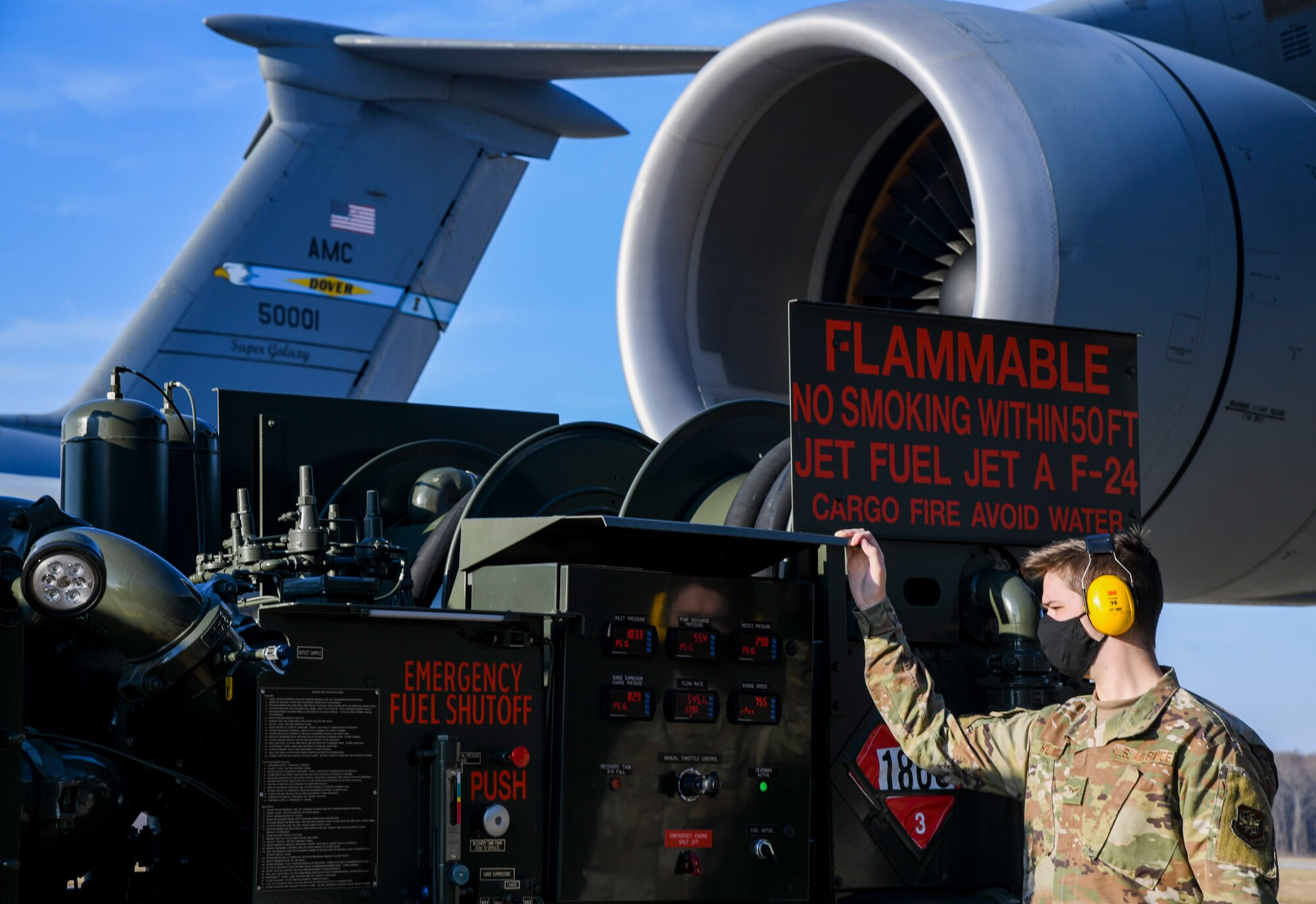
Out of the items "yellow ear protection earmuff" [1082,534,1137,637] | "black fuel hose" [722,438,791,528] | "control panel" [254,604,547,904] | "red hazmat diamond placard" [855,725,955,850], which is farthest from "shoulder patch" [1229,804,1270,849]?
"black fuel hose" [722,438,791,528]

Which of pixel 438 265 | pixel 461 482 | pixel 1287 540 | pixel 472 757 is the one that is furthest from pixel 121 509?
pixel 438 265

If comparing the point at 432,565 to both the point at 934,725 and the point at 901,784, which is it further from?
the point at 934,725

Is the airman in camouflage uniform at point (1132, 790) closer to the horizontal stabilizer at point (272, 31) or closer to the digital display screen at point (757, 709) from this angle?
Answer: the digital display screen at point (757, 709)

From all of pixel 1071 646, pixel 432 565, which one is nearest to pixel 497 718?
pixel 1071 646

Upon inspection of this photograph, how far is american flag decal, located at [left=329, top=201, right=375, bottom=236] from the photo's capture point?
12.1 meters

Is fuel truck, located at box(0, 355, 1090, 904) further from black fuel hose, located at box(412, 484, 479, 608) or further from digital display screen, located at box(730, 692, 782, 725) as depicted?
black fuel hose, located at box(412, 484, 479, 608)

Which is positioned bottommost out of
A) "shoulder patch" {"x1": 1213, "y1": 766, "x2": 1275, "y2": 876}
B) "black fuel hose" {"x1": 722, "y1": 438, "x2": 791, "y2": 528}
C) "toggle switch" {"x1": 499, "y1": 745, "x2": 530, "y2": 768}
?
"toggle switch" {"x1": 499, "y1": 745, "x2": 530, "y2": 768}

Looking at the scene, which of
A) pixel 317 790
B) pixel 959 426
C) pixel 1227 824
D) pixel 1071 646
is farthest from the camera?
pixel 959 426

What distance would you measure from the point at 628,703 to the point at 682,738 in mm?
181

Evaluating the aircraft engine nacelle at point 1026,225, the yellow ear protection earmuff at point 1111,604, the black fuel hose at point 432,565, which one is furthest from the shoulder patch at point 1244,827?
the black fuel hose at point 432,565

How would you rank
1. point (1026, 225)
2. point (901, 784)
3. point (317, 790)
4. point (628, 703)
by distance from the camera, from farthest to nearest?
point (1026, 225) → point (901, 784) → point (628, 703) → point (317, 790)

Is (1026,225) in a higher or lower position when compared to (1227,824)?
higher

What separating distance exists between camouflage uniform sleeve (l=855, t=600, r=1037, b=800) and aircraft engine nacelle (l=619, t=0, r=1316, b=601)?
2.27 meters

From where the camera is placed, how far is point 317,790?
3.15m
